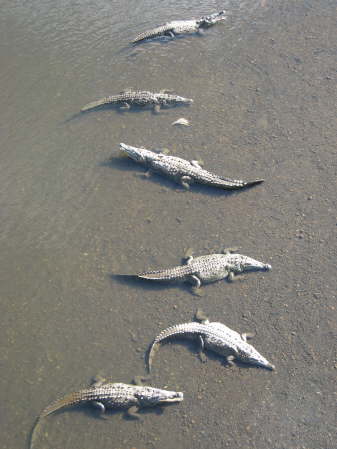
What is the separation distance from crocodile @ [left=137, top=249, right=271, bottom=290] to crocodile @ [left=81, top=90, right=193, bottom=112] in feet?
14.9

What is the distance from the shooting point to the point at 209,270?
7637 mm

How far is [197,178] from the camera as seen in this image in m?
8.89

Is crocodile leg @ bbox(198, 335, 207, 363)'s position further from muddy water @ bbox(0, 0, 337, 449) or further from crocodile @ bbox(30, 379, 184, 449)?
crocodile @ bbox(30, 379, 184, 449)

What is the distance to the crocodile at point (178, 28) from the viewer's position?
12.3m

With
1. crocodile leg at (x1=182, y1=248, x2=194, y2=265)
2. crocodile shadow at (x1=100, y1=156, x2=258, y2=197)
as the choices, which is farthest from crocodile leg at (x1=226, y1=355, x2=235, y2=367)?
crocodile shadow at (x1=100, y1=156, x2=258, y2=197)

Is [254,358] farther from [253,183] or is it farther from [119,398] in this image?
[253,183]

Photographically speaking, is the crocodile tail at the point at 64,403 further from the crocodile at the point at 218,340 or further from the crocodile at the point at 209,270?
the crocodile at the point at 209,270

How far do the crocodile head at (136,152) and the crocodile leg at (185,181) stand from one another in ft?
3.08

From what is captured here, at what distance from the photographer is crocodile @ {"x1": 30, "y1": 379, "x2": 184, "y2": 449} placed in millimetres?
6461

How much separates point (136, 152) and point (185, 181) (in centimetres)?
130

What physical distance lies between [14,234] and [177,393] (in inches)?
175

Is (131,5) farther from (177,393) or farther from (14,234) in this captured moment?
(177,393)

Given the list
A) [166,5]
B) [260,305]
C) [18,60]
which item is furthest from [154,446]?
[166,5]

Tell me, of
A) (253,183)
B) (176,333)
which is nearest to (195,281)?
(176,333)
